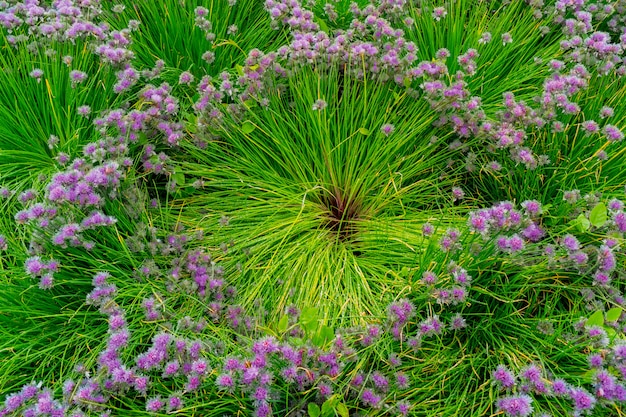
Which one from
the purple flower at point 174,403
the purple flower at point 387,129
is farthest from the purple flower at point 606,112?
the purple flower at point 174,403

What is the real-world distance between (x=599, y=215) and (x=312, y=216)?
1263 mm

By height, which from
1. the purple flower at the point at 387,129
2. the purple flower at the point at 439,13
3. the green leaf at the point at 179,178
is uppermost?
the purple flower at the point at 439,13

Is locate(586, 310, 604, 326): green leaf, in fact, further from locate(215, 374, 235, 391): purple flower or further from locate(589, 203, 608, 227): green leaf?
locate(215, 374, 235, 391): purple flower

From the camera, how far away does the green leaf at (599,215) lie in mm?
1963

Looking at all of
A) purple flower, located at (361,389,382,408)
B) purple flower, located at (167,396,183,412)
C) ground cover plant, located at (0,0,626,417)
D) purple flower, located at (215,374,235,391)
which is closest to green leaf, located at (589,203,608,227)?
ground cover plant, located at (0,0,626,417)

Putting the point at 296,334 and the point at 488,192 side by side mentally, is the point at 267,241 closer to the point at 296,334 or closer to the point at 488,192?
the point at 296,334

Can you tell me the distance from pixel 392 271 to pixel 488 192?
81cm

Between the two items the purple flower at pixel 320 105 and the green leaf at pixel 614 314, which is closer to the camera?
the green leaf at pixel 614 314

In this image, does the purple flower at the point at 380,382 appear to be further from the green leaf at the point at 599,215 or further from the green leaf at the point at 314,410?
the green leaf at the point at 599,215

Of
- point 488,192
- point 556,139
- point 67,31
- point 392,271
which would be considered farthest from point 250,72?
point 556,139

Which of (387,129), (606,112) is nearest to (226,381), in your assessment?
(387,129)

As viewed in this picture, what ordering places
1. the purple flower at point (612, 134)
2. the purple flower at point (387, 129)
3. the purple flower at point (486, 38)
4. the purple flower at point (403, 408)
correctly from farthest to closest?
the purple flower at point (486, 38), the purple flower at point (387, 129), the purple flower at point (612, 134), the purple flower at point (403, 408)

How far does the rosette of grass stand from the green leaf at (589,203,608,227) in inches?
24.3

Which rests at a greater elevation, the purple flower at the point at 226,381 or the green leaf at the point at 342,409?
the purple flower at the point at 226,381
